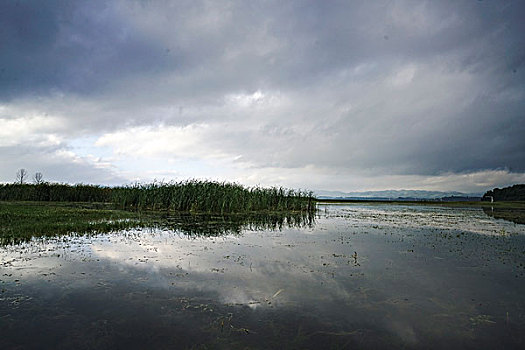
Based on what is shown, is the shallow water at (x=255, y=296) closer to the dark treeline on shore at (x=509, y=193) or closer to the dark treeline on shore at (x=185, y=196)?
the dark treeline on shore at (x=185, y=196)

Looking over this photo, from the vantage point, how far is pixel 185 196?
24750mm

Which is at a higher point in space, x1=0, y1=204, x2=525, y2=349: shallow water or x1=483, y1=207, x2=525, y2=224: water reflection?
x1=483, y1=207, x2=525, y2=224: water reflection

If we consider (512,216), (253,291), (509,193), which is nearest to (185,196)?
(253,291)

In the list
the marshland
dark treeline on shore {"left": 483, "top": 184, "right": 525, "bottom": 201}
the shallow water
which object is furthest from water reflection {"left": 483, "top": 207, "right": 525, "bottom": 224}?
dark treeline on shore {"left": 483, "top": 184, "right": 525, "bottom": 201}

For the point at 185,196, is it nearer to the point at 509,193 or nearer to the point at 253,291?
the point at 253,291

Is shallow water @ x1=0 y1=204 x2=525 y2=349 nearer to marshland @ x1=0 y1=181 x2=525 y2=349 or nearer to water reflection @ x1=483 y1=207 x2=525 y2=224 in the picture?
marshland @ x1=0 y1=181 x2=525 y2=349

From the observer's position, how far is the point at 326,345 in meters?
3.76

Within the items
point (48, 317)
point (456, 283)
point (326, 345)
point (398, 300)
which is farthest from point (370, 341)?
point (48, 317)

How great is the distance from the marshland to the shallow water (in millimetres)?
22

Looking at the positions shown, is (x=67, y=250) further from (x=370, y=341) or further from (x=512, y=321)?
(x=512, y=321)

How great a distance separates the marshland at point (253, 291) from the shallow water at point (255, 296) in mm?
22

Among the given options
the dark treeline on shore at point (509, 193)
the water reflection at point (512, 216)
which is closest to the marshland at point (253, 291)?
the water reflection at point (512, 216)

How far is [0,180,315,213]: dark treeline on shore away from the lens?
951 inches

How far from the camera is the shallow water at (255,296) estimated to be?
3.93 m
